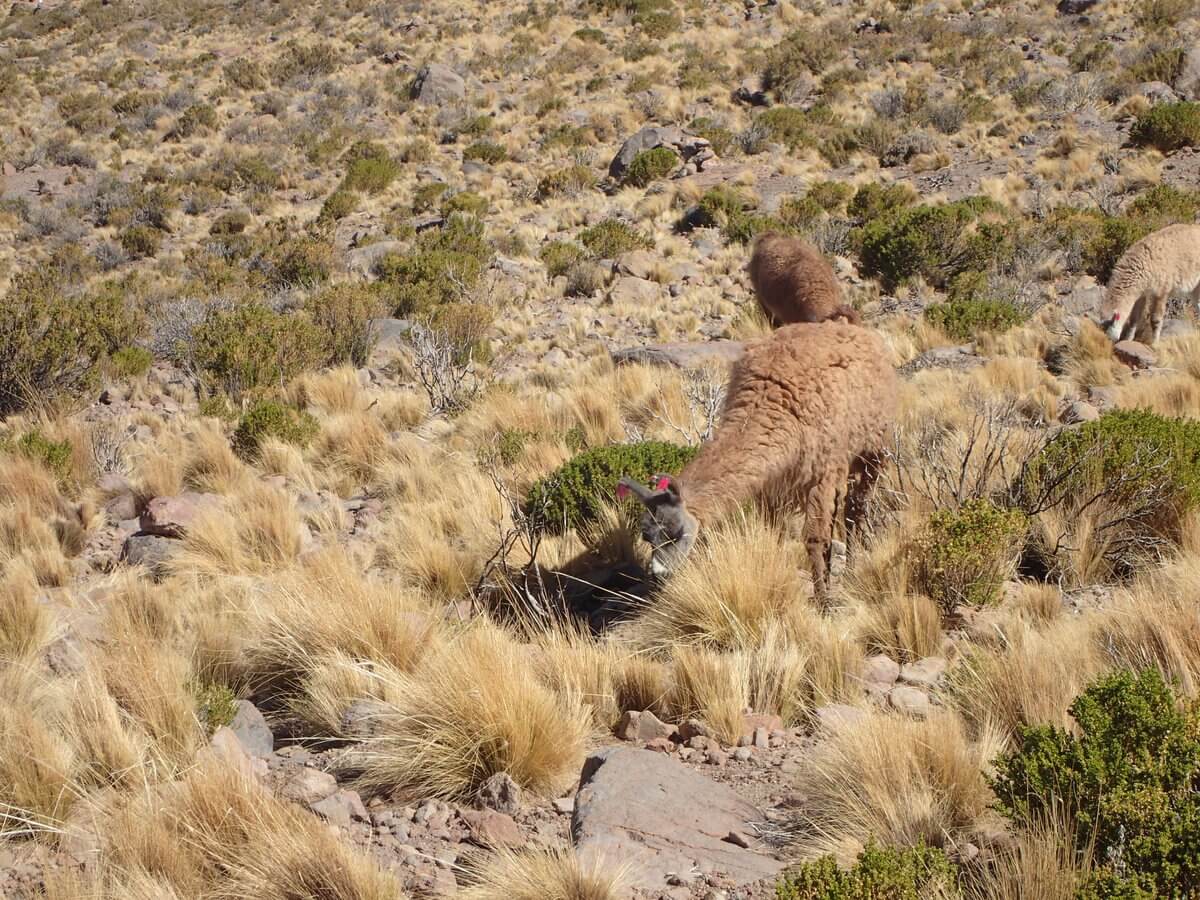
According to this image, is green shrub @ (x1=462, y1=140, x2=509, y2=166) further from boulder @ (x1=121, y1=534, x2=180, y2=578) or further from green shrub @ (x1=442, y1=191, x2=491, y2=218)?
boulder @ (x1=121, y1=534, x2=180, y2=578)

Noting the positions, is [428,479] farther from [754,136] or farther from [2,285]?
[754,136]

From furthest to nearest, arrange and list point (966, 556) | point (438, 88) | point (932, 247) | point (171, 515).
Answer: point (438, 88) → point (932, 247) → point (171, 515) → point (966, 556)

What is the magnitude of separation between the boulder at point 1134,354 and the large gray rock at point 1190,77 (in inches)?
662

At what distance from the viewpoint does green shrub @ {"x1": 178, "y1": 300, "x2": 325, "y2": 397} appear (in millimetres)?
11703

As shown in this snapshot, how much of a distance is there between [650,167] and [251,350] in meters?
14.3

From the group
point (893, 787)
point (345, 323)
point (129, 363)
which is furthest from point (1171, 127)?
point (893, 787)

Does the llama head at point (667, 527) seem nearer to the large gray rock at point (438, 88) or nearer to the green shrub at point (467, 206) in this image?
the green shrub at point (467, 206)

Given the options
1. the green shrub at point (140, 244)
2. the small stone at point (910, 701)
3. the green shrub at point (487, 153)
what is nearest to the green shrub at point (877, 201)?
the green shrub at point (487, 153)

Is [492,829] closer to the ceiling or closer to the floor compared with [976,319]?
closer to the ceiling

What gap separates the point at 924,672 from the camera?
406 cm

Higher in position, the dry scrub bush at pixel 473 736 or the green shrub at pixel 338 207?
the green shrub at pixel 338 207

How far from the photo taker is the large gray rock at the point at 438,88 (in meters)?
33.2

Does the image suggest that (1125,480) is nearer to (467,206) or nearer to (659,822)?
(659,822)

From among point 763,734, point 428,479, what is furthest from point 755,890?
point 428,479
